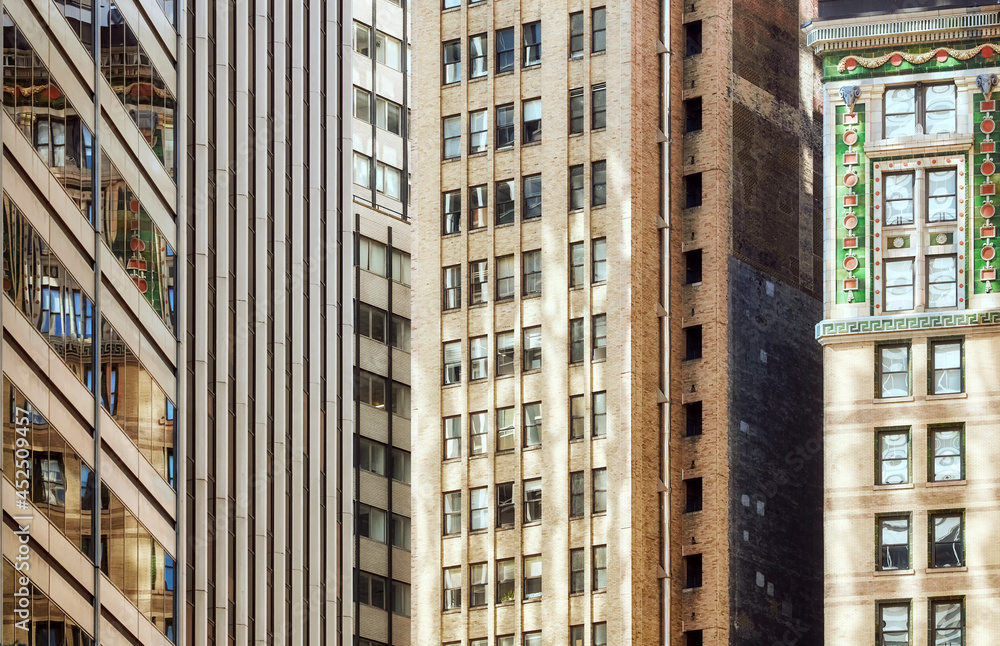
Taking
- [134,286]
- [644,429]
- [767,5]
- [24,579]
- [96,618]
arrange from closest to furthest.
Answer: [24,579], [96,618], [134,286], [644,429], [767,5]

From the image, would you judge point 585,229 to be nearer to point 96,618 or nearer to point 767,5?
point 767,5

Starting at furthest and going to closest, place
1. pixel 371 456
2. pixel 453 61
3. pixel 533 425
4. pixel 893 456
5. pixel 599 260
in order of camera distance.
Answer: pixel 453 61
pixel 371 456
pixel 533 425
pixel 599 260
pixel 893 456

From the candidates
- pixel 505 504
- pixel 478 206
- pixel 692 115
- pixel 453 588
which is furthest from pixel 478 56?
pixel 453 588

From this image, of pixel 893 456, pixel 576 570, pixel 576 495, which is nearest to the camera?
pixel 893 456

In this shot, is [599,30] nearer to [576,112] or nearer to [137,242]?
[576,112]

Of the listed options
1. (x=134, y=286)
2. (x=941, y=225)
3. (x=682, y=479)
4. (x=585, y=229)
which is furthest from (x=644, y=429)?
(x=134, y=286)

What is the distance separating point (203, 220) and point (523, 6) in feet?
129

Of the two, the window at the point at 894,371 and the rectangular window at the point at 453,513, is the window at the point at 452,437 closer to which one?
the rectangular window at the point at 453,513

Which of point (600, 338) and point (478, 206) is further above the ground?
point (478, 206)

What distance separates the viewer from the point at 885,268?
90.2 m

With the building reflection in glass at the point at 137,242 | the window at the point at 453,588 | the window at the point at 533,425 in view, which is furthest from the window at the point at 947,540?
the building reflection in glass at the point at 137,242

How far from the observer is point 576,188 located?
333ft

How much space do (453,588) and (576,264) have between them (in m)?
15.4

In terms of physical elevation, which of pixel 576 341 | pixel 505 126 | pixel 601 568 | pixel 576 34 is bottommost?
pixel 601 568
